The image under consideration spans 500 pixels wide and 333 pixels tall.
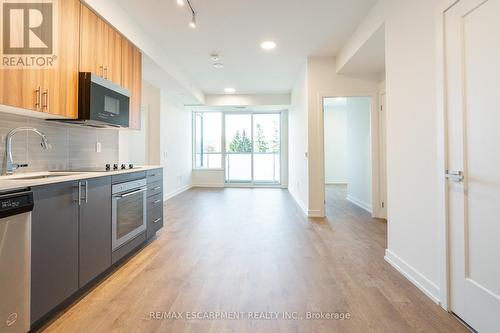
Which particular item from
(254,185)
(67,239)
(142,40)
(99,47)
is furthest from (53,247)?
(254,185)

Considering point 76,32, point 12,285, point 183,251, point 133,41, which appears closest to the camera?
point 12,285

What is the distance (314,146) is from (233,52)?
2036 mm

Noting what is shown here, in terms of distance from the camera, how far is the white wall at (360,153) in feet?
15.6

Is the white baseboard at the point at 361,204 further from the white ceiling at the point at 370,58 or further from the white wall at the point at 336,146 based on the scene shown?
the white wall at the point at 336,146

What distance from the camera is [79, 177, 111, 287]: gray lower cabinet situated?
1.83m

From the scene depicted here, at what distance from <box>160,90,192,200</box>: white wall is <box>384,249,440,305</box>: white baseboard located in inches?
190

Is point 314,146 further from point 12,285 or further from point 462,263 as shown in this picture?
point 12,285

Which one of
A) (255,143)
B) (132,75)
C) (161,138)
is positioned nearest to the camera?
(132,75)

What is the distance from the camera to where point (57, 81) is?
6.39 feet

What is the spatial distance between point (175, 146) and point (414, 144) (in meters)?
5.70

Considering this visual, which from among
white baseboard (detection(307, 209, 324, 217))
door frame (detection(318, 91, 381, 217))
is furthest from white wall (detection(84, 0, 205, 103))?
white baseboard (detection(307, 209, 324, 217))

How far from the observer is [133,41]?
118 inches

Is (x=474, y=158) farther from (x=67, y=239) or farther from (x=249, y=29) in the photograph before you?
(x=249, y=29)

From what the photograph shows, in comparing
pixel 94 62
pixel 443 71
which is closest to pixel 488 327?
pixel 443 71
